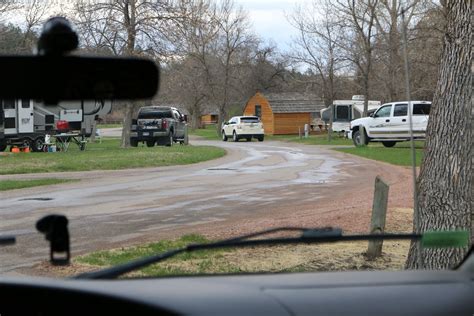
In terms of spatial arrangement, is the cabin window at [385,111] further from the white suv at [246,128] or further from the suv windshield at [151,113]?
the white suv at [246,128]

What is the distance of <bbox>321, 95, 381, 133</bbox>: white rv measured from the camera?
157ft

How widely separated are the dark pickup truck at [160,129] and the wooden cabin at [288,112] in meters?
21.2

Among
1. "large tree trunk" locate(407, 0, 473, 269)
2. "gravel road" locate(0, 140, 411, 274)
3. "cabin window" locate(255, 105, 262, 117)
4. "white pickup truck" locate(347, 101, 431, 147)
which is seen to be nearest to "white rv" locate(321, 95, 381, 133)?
"white pickup truck" locate(347, 101, 431, 147)

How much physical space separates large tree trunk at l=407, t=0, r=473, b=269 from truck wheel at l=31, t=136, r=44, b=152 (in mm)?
27933

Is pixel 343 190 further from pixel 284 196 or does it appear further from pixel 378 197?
pixel 378 197

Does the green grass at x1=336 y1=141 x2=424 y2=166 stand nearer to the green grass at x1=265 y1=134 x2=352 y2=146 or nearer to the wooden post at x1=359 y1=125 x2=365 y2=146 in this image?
the wooden post at x1=359 y1=125 x2=365 y2=146

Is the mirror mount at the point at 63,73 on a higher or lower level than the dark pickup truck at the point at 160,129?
higher

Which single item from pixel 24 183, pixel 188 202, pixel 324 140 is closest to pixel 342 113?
pixel 324 140

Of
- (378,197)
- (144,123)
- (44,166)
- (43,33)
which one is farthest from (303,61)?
(43,33)

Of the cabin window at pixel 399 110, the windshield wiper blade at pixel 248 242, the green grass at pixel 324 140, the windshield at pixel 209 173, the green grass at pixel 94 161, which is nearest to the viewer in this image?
the windshield wiper blade at pixel 248 242

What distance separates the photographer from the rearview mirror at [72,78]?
2.26 m

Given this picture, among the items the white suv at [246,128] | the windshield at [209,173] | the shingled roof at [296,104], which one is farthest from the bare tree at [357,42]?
the shingled roof at [296,104]

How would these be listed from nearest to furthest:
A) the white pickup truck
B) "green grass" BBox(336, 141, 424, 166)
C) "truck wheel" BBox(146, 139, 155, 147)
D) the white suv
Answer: "green grass" BBox(336, 141, 424, 166) < the white pickup truck < "truck wheel" BBox(146, 139, 155, 147) < the white suv

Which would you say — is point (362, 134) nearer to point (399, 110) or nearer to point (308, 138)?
point (399, 110)
